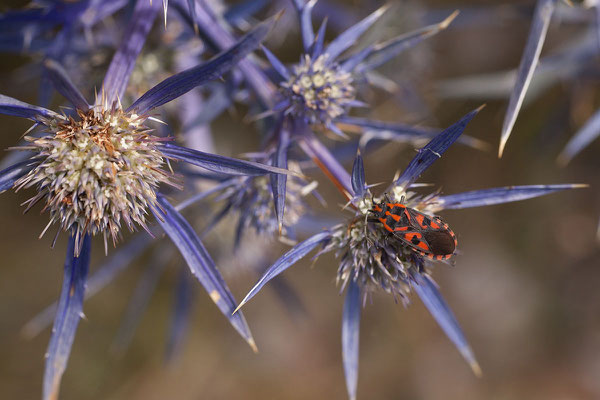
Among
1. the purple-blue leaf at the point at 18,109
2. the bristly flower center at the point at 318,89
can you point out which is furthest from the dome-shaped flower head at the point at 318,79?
the purple-blue leaf at the point at 18,109

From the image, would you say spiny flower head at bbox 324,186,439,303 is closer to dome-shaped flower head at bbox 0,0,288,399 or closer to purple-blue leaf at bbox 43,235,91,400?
dome-shaped flower head at bbox 0,0,288,399

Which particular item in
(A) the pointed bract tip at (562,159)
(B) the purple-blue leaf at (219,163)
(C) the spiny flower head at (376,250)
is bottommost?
A: (A) the pointed bract tip at (562,159)

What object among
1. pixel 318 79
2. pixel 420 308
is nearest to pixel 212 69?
pixel 318 79

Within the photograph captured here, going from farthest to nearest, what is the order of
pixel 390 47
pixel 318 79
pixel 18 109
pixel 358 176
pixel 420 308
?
pixel 420 308, pixel 390 47, pixel 318 79, pixel 358 176, pixel 18 109

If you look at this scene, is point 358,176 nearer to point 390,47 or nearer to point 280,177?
point 280,177

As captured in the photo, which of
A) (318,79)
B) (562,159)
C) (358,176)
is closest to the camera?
(358,176)

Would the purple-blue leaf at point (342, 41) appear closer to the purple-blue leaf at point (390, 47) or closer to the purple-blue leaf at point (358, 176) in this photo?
the purple-blue leaf at point (390, 47)

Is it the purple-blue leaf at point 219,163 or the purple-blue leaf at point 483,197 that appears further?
the purple-blue leaf at point 483,197
